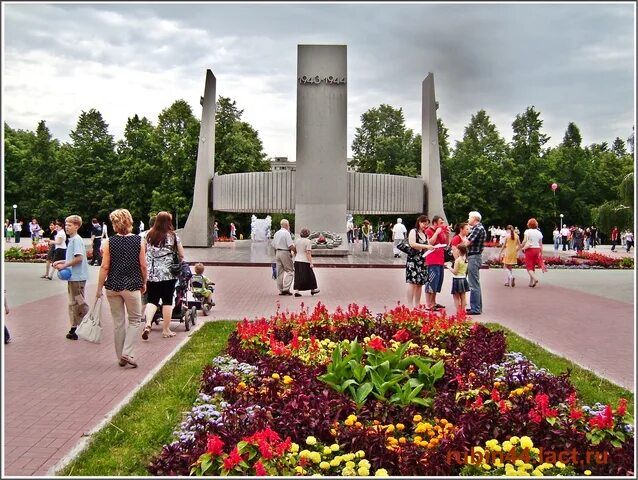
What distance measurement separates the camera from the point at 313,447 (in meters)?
5.00

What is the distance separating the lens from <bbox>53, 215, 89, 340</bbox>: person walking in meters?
9.57

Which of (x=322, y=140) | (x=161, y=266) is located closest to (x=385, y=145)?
(x=322, y=140)

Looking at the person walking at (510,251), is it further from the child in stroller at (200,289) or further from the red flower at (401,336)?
the red flower at (401,336)

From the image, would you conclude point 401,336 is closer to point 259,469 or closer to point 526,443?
point 526,443

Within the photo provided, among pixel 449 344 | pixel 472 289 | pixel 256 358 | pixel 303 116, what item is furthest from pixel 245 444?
pixel 303 116

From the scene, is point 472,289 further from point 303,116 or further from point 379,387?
point 303,116

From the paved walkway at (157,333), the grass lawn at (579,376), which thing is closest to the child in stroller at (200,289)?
the paved walkway at (157,333)

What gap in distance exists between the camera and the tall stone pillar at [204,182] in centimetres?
3491

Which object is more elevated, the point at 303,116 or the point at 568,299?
the point at 303,116

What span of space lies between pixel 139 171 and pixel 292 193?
2969cm

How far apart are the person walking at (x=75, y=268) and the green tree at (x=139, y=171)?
1896 inches

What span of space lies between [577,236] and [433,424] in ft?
116

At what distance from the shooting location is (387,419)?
5.54 m

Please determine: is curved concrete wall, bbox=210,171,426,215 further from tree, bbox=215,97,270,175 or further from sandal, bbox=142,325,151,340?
sandal, bbox=142,325,151,340
